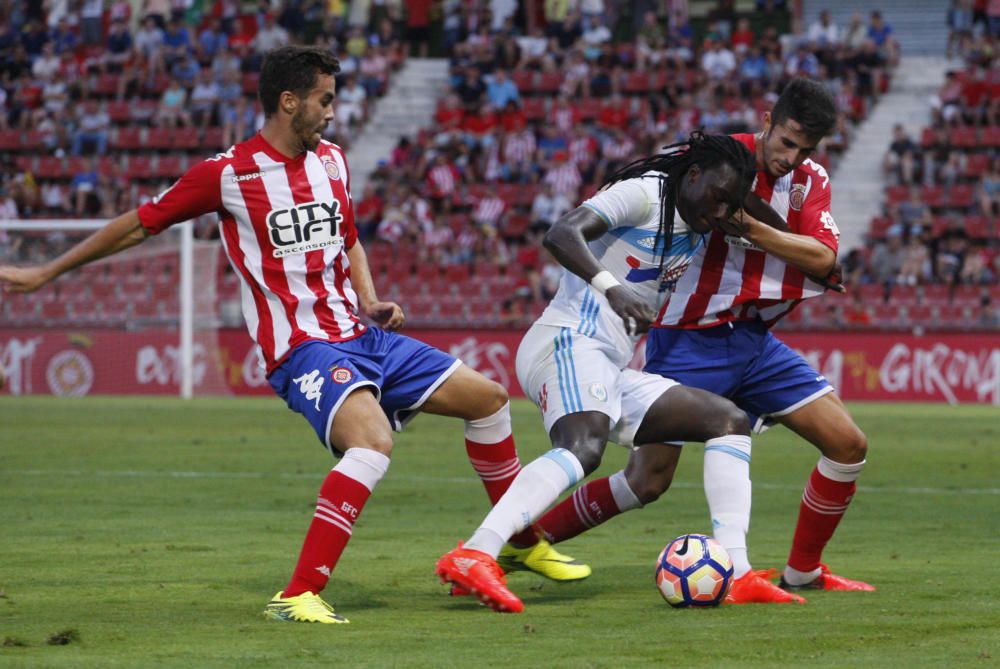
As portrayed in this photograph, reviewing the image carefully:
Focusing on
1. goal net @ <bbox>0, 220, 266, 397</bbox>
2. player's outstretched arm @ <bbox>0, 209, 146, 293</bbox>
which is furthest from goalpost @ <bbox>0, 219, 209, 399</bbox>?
player's outstretched arm @ <bbox>0, 209, 146, 293</bbox>

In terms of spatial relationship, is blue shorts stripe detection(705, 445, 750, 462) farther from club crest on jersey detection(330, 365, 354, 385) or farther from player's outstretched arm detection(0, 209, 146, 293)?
player's outstretched arm detection(0, 209, 146, 293)

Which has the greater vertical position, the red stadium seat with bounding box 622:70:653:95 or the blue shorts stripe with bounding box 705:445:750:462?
the blue shorts stripe with bounding box 705:445:750:462

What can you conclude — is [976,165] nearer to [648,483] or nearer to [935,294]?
[935,294]

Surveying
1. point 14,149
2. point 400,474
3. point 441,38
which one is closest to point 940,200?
point 441,38

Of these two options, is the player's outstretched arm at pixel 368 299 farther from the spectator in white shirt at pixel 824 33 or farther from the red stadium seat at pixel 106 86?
the red stadium seat at pixel 106 86

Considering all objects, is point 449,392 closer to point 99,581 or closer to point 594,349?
point 594,349

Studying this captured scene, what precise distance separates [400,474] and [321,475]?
71cm

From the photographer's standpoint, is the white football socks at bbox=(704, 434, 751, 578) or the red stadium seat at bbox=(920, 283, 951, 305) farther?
the red stadium seat at bbox=(920, 283, 951, 305)

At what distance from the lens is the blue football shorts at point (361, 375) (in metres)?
6.09

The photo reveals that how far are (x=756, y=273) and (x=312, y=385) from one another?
2.10 metres

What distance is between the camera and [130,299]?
23.6m

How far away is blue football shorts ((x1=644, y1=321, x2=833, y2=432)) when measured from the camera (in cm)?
689

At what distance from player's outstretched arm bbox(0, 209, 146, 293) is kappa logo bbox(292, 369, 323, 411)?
2.73 feet

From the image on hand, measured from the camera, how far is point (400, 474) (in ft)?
41.9
